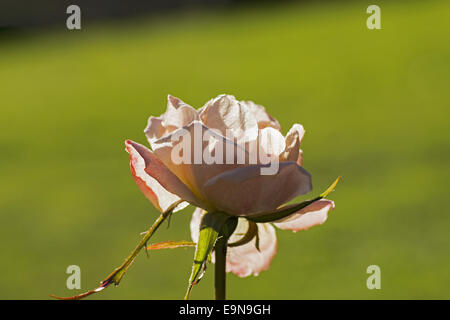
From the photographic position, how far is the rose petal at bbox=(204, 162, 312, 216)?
0.66 feet

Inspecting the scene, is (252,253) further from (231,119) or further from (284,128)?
(284,128)

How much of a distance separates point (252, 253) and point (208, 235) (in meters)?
0.05

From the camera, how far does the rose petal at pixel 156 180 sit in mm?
212

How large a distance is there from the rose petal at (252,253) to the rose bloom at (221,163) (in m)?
0.02

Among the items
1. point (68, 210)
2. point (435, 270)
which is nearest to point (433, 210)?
point (435, 270)

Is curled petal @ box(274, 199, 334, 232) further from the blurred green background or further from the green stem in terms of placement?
the blurred green background

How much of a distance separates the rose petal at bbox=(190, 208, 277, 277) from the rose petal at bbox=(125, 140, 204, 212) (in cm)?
3

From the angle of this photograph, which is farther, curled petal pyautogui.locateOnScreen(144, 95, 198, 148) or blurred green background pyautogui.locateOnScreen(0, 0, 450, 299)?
blurred green background pyautogui.locateOnScreen(0, 0, 450, 299)

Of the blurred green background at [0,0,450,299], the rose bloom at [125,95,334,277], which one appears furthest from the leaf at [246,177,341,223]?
the blurred green background at [0,0,450,299]

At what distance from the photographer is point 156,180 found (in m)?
0.22

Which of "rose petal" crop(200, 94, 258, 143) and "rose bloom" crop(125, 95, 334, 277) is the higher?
"rose petal" crop(200, 94, 258, 143)

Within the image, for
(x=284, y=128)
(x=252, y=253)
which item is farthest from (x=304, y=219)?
(x=284, y=128)
